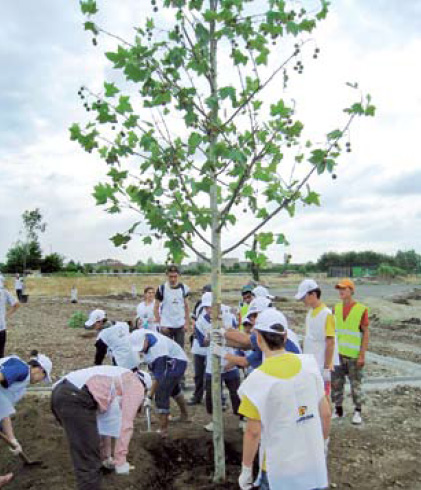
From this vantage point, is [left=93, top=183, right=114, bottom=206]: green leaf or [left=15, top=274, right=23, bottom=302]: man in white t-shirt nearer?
[left=93, top=183, right=114, bottom=206]: green leaf

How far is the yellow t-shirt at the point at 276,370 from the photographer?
286cm

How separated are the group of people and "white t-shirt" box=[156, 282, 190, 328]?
0.01 meters

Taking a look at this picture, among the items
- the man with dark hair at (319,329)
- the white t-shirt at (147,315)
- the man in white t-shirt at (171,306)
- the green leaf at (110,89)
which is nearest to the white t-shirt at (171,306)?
the man in white t-shirt at (171,306)

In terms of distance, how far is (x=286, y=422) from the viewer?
113 inches

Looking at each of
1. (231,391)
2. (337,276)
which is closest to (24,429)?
(231,391)

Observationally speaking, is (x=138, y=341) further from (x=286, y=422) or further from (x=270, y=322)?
(x=286, y=422)

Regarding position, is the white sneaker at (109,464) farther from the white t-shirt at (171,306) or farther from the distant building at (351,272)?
the distant building at (351,272)

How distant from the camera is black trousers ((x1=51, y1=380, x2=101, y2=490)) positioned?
3918 millimetres

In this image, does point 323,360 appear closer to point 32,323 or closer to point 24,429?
point 24,429

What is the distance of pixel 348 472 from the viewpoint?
4.93m

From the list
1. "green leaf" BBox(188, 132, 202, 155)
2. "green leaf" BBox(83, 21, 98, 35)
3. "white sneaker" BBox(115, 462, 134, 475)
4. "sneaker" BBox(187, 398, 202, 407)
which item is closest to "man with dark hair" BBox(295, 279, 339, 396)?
"green leaf" BBox(188, 132, 202, 155)

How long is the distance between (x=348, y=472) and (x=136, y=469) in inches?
78.4

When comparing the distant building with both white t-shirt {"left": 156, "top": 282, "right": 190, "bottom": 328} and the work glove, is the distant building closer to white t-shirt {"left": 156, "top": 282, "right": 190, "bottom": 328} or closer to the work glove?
white t-shirt {"left": 156, "top": 282, "right": 190, "bottom": 328}

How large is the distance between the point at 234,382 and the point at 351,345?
156cm
